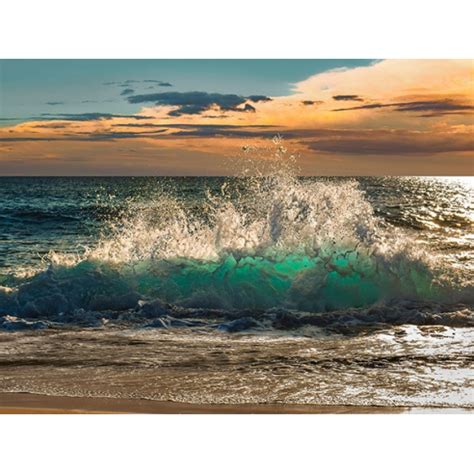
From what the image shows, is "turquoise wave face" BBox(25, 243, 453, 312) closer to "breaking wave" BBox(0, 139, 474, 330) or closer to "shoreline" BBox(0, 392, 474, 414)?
"breaking wave" BBox(0, 139, 474, 330)

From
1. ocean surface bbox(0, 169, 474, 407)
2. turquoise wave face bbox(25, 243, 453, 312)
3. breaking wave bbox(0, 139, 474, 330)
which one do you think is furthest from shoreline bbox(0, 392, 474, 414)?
turquoise wave face bbox(25, 243, 453, 312)

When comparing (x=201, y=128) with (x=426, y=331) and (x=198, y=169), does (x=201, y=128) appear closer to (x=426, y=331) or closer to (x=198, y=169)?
(x=198, y=169)

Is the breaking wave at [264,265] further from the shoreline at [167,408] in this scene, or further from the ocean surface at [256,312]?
the shoreline at [167,408]

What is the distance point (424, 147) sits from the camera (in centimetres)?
812

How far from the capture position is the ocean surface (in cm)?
429

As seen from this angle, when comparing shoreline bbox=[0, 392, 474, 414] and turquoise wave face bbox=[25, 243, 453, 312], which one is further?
turquoise wave face bbox=[25, 243, 453, 312]

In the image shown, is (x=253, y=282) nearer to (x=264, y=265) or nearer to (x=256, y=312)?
(x=264, y=265)

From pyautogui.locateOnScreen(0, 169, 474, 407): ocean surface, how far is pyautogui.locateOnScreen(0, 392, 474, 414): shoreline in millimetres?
82

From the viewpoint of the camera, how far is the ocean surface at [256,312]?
4.29 meters

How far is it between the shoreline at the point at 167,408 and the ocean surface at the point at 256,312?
0.08 metres

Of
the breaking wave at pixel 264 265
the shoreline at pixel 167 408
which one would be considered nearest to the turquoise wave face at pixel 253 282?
the breaking wave at pixel 264 265
